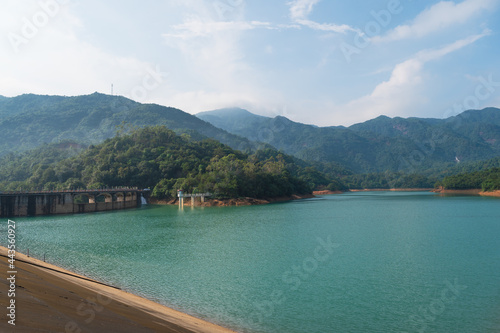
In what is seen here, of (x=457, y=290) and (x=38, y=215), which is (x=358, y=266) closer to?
(x=457, y=290)

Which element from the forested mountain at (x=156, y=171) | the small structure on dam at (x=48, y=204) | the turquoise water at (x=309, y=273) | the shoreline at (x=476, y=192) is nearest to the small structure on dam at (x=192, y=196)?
the forested mountain at (x=156, y=171)

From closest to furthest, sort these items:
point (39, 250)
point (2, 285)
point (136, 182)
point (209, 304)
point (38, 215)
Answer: point (2, 285) → point (209, 304) → point (39, 250) → point (38, 215) → point (136, 182)

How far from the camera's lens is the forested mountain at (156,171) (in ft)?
282

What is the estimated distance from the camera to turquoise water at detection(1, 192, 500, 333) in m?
12.8

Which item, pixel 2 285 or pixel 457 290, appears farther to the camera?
pixel 457 290

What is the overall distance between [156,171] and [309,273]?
275 ft

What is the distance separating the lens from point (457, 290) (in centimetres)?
1570

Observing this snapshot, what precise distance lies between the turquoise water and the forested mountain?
164 ft

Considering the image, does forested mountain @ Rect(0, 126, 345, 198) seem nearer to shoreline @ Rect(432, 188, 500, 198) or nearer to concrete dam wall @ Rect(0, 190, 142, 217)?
concrete dam wall @ Rect(0, 190, 142, 217)

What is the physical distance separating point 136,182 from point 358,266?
277 feet

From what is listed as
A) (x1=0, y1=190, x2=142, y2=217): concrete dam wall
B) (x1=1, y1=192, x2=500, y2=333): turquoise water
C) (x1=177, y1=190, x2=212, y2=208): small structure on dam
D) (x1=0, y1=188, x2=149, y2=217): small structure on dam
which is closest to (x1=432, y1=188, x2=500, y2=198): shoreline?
(x1=1, y1=192, x2=500, y2=333): turquoise water

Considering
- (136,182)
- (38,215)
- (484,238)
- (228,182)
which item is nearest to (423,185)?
(228,182)

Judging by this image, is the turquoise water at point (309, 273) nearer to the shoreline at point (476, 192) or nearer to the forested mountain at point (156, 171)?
the forested mountain at point (156, 171)

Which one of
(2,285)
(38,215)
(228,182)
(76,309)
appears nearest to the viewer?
(2,285)
